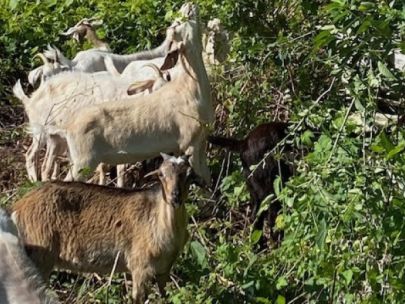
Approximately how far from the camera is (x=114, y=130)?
29.0 ft

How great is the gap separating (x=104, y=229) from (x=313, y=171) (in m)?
1.71

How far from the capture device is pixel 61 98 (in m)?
9.59

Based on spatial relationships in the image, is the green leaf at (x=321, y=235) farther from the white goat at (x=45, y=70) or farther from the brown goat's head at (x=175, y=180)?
the white goat at (x=45, y=70)

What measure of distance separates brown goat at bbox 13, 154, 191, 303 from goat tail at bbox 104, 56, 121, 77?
3010 millimetres

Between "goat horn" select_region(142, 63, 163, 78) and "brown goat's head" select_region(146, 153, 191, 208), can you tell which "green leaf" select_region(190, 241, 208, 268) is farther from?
"goat horn" select_region(142, 63, 163, 78)

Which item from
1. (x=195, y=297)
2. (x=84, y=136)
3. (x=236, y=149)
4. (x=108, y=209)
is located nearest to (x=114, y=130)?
(x=84, y=136)

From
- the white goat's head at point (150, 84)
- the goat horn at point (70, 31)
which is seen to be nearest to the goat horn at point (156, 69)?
the white goat's head at point (150, 84)

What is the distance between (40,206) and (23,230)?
0.52ft

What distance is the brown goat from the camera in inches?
286

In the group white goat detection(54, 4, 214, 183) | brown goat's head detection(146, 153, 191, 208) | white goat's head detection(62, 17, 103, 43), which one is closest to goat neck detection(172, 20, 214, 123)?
white goat detection(54, 4, 214, 183)

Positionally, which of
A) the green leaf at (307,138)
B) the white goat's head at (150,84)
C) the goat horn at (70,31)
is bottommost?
the goat horn at (70,31)

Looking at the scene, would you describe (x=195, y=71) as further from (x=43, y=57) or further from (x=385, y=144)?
(x=385, y=144)

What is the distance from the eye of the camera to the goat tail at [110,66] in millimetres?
10420

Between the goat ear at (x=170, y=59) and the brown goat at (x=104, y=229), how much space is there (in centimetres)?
215
